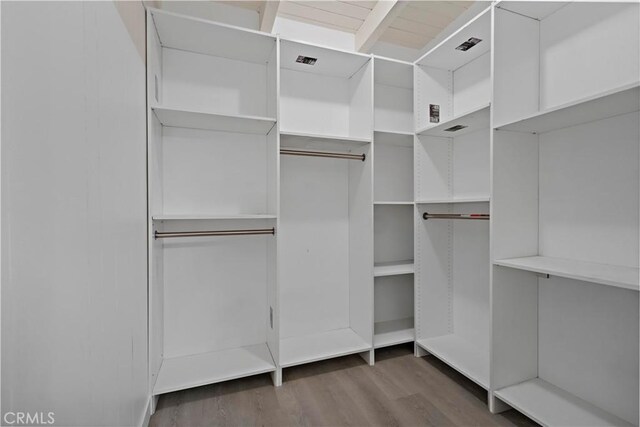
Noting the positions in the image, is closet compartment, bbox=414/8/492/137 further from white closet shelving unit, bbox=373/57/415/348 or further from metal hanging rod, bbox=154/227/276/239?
metal hanging rod, bbox=154/227/276/239

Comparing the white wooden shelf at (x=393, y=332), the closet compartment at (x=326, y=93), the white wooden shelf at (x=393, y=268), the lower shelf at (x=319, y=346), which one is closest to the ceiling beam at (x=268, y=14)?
the closet compartment at (x=326, y=93)

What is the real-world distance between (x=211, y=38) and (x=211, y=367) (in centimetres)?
219

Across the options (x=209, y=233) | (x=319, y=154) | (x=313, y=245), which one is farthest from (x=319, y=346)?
(x=319, y=154)

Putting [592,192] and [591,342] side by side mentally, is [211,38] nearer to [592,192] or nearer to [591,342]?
[592,192]

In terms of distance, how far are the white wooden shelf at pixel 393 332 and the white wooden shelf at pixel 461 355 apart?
0.42 ft

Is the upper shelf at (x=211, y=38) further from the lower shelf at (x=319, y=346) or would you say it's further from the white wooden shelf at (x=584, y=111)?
the lower shelf at (x=319, y=346)

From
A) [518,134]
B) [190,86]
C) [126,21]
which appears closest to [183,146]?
[190,86]

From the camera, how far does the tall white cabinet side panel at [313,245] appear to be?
97.2 inches

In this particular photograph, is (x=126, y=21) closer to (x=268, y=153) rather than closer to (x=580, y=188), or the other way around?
(x=268, y=153)

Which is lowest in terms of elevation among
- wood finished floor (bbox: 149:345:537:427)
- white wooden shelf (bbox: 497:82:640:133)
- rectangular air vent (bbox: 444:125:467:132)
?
wood finished floor (bbox: 149:345:537:427)

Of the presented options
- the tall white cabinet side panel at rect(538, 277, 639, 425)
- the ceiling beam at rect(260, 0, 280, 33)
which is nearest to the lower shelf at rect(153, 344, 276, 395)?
the tall white cabinet side panel at rect(538, 277, 639, 425)

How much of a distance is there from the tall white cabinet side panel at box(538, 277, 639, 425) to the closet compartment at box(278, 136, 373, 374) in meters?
1.12

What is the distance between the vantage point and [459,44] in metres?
2.15

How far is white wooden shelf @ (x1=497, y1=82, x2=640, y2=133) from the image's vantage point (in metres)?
1.24
